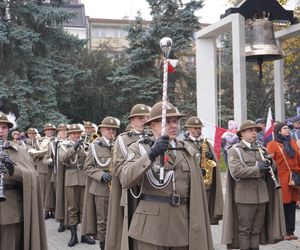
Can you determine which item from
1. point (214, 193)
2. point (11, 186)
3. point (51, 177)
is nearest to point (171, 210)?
point (11, 186)

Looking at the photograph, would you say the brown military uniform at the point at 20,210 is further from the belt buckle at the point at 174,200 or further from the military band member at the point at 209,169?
the military band member at the point at 209,169

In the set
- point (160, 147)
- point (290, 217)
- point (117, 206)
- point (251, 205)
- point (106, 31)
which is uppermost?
point (106, 31)

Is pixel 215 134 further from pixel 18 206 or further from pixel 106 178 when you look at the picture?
pixel 18 206

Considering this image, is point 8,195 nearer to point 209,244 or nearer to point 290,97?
point 209,244

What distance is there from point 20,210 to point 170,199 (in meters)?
1.71

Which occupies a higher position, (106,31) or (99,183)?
(106,31)

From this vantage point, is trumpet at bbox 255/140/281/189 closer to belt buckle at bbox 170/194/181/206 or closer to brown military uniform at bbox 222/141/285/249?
brown military uniform at bbox 222/141/285/249

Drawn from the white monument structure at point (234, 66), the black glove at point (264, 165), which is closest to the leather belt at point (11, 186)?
the black glove at point (264, 165)

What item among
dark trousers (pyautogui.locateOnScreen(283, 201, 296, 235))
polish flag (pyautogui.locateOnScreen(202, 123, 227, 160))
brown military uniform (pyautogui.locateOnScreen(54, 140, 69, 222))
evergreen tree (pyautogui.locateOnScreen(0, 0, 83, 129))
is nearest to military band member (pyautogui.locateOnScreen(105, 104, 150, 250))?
dark trousers (pyautogui.locateOnScreen(283, 201, 296, 235))

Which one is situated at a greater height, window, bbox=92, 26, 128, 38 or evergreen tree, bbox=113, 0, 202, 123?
window, bbox=92, 26, 128, 38

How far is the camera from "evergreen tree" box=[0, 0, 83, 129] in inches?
971

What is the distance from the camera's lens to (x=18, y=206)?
562 centimetres

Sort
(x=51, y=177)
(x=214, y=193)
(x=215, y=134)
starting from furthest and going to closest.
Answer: (x=51, y=177) < (x=215, y=134) < (x=214, y=193)

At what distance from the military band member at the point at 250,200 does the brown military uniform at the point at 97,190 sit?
187 centimetres
